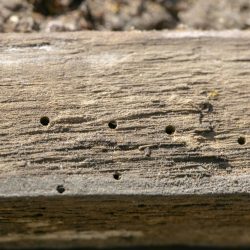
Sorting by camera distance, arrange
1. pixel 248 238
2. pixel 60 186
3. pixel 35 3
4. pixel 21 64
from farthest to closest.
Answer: pixel 248 238, pixel 35 3, pixel 21 64, pixel 60 186

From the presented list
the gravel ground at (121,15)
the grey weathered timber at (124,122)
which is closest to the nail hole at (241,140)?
the grey weathered timber at (124,122)

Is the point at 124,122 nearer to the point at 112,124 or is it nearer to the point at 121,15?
the point at 112,124

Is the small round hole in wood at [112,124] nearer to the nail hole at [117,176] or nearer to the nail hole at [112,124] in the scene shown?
the nail hole at [112,124]

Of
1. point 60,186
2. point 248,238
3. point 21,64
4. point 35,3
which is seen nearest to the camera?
point 60,186

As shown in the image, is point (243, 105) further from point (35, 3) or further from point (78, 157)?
point (35, 3)

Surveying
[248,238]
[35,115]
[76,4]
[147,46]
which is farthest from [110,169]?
[248,238]

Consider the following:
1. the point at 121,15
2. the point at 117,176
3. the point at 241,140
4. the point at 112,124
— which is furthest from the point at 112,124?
the point at 121,15

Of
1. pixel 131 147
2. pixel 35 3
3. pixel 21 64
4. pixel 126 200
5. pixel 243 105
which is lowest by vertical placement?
pixel 126 200
